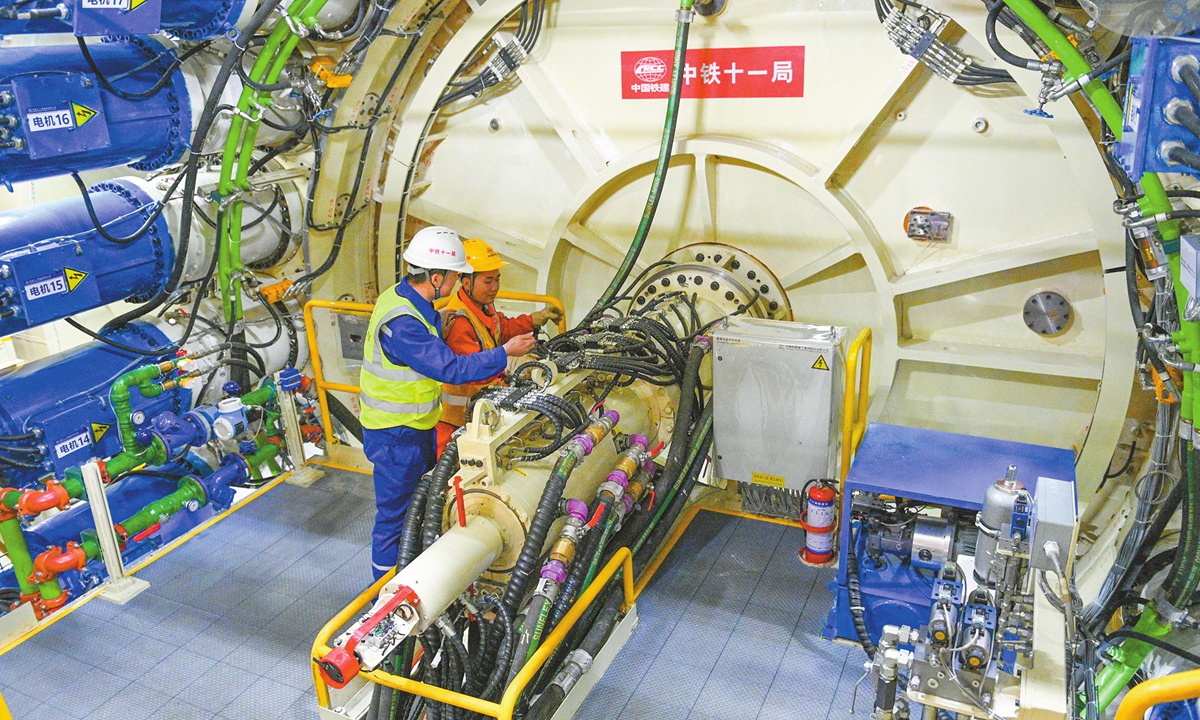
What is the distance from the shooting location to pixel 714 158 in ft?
16.6

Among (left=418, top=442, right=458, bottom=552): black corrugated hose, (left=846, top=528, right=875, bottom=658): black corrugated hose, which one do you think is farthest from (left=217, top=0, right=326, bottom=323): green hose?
(left=846, top=528, right=875, bottom=658): black corrugated hose

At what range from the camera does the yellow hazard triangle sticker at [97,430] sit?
4832 mm

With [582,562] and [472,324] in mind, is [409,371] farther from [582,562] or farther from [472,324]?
[582,562]

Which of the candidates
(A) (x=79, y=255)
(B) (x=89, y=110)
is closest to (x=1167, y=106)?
(B) (x=89, y=110)

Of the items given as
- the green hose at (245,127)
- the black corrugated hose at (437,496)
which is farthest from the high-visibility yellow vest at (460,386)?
the green hose at (245,127)

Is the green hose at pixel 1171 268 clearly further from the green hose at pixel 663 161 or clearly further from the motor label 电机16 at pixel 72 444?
the motor label 电机16 at pixel 72 444

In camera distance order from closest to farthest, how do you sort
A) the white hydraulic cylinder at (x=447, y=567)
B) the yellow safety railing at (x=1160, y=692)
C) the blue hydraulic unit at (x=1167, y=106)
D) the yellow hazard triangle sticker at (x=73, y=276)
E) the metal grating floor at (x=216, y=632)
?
the yellow safety railing at (x=1160, y=692) → the blue hydraulic unit at (x=1167, y=106) → the white hydraulic cylinder at (x=447, y=567) → the metal grating floor at (x=216, y=632) → the yellow hazard triangle sticker at (x=73, y=276)

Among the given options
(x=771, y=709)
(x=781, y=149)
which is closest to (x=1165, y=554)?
(x=771, y=709)

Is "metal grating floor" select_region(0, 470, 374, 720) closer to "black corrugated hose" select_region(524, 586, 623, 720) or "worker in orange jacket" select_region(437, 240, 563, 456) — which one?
"worker in orange jacket" select_region(437, 240, 563, 456)

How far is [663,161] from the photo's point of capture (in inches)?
191

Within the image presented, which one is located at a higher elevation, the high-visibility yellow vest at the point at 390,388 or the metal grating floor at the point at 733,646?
the high-visibility yellow vest at the point at 390,388

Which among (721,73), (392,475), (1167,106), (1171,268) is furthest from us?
(721,73)

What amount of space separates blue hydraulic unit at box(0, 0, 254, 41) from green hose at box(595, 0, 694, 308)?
7.32 feet

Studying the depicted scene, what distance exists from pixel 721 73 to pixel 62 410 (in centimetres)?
381
